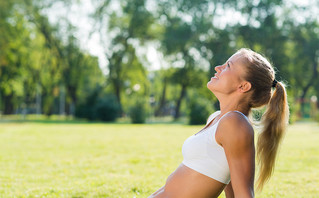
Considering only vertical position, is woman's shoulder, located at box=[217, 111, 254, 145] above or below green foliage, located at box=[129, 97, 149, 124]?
above

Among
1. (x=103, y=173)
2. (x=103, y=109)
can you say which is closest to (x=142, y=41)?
(x=103, y=109)

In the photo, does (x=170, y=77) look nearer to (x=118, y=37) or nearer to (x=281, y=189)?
(x=118, y=37)

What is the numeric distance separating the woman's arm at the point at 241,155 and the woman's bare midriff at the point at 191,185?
375 millimetres

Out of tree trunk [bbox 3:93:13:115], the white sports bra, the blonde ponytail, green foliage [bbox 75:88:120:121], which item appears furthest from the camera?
tree trunk [bbox 3:93:13:115]

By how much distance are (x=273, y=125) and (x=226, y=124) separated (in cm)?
49

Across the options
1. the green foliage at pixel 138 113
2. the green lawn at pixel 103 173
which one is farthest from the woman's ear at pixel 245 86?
the green foliage at pixel 138 113

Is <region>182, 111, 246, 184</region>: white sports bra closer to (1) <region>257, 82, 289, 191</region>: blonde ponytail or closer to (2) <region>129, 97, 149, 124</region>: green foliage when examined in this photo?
(1) <region>257, 82, 289, 191</region>: blonde ponytail

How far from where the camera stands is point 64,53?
47031 millimetres

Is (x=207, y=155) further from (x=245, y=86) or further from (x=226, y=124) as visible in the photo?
(x=245, y=86)

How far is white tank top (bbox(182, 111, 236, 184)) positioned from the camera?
7.77 feet

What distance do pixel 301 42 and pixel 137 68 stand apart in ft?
71.3

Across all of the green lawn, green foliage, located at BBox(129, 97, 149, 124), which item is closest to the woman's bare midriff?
the green lawn

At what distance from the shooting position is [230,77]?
2.46 meters

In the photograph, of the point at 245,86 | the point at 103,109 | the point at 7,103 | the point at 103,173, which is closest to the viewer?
the point at 245,86
